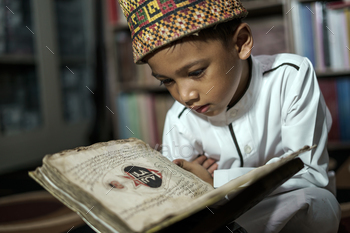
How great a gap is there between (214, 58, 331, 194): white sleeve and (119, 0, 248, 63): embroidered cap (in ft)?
0.78

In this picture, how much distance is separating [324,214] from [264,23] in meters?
1.37

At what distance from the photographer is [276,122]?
767 millimetres

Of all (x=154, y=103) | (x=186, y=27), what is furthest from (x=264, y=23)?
(x=186, y=27)

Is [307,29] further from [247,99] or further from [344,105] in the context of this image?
[247,99]

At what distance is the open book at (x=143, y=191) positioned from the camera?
400 millimetres

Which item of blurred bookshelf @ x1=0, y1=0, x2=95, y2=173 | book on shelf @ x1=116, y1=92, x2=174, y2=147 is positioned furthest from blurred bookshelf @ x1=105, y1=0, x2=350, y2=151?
blurred bookshelf @ x1=0, y1=0, x2=95, y2=173

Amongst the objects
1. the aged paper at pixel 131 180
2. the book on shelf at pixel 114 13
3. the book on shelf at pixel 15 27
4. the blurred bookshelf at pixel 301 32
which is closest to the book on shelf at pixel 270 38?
the blurred bookshelf at pixel 301 32

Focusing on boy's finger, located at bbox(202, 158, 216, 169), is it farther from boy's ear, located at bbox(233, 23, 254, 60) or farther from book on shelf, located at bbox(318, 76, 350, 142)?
book on shelf, located at bbox(318, 76, 350, 142)

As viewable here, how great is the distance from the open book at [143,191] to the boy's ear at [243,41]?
0.29m

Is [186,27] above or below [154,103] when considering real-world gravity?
above

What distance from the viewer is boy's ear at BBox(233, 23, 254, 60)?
682 millimetres

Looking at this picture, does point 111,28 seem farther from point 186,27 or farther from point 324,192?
point 324,192

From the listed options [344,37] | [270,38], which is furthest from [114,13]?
[344,37]

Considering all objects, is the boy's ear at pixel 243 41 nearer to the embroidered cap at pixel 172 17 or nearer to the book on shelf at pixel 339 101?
the embroidered cap at pixel 172 17
